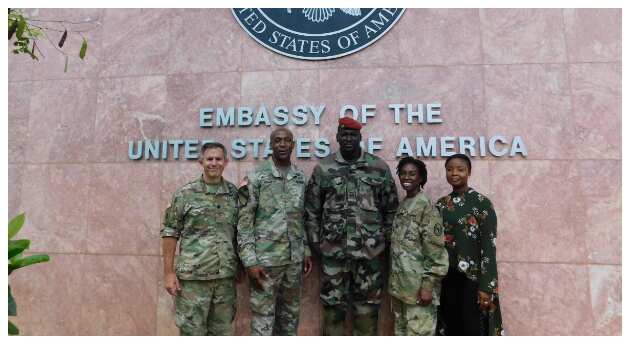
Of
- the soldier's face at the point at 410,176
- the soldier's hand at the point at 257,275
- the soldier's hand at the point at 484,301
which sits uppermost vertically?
the soldier's face at the point at 410,176

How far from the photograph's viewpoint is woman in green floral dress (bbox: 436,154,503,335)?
272cm

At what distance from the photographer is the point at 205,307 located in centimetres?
283

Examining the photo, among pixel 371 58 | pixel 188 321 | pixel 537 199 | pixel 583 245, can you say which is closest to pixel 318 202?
pixel 188 321

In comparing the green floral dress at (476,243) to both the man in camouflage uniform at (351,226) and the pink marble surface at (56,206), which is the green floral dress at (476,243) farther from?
the pink marble surface at (56,206)

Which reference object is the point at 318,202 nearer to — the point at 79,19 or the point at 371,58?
the point at 371,58

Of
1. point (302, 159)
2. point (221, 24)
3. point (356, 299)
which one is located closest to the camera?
point (356, 299)

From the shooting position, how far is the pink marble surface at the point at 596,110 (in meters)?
3.53

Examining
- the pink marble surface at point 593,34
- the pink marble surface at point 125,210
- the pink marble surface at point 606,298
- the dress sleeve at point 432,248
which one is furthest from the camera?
the pink marble surface at point 125,210

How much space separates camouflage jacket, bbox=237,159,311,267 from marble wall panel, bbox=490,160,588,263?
1695 mm

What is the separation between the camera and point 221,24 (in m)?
3.97

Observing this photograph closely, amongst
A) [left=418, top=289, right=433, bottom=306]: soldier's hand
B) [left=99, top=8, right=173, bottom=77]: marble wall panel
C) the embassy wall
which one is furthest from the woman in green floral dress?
[left=99, top=8, right=173, bottom=77]: marble wall panel

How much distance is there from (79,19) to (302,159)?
8.77ft

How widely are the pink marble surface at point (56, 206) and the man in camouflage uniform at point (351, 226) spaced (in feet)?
7.36

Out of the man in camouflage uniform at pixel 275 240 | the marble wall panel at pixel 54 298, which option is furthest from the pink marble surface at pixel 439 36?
the marble wall panel at pixel 54 298
